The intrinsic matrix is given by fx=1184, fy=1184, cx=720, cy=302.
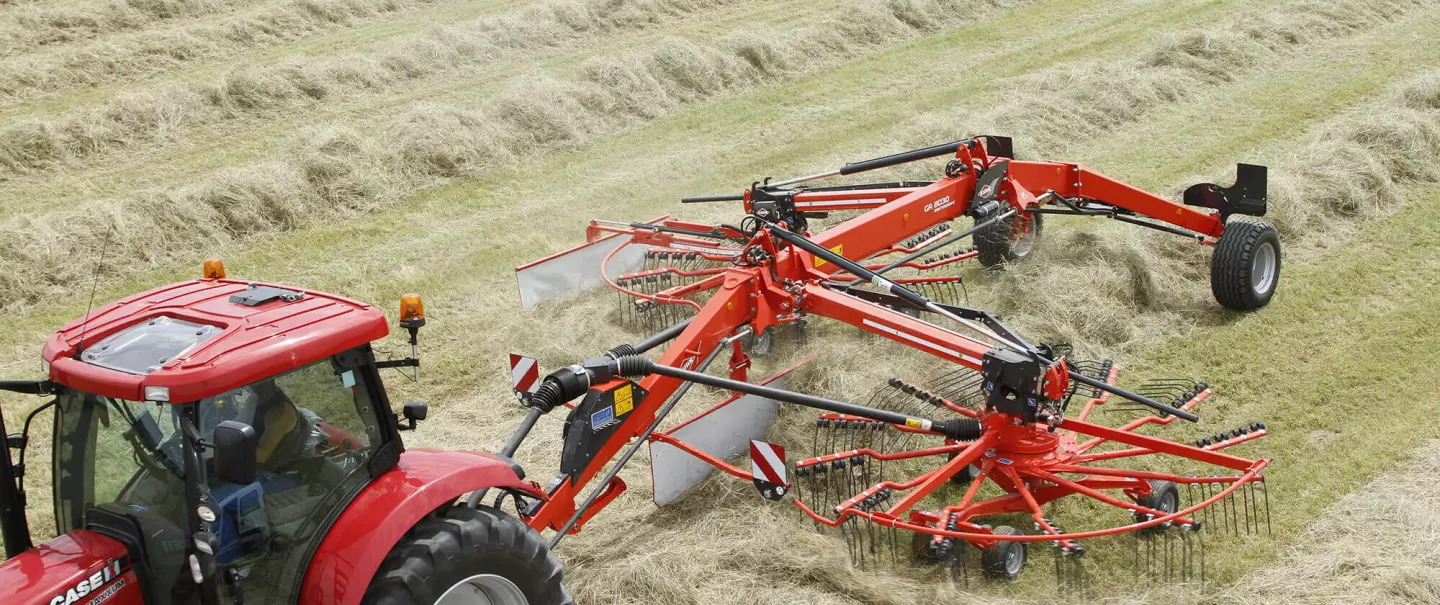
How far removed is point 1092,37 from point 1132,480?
1076 cm

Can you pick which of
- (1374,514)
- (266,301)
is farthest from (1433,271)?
(266,301)

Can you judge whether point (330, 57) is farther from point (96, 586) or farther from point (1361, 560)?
point (1361, 560)

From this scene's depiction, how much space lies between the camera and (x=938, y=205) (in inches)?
268

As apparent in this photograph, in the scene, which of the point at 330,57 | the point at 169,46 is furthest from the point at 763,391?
the point at 169,46

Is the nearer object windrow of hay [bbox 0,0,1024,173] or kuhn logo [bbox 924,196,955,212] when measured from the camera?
kuhn logo [bbox 924,196,955,212]

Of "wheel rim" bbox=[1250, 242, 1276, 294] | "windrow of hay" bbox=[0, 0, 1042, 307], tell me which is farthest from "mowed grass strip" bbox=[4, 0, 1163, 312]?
"wheel rim" bbox=[1250, 242, 1276, 294]

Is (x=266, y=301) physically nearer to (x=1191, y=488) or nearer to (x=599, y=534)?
(x=599, y=534)

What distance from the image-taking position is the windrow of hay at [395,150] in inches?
332

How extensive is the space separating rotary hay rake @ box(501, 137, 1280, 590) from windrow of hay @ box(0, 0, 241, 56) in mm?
8838

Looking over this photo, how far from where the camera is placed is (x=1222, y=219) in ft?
23.9

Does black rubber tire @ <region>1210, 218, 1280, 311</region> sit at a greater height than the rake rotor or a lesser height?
greater

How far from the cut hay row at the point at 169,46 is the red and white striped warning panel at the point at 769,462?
965 cm

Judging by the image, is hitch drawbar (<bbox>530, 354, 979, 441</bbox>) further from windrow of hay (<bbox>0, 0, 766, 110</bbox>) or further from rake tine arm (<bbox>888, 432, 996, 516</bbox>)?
windrow of hay (<bbox>0, 0, 766, 110</bbox>)

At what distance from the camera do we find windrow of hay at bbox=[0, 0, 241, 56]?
12.5 metres
